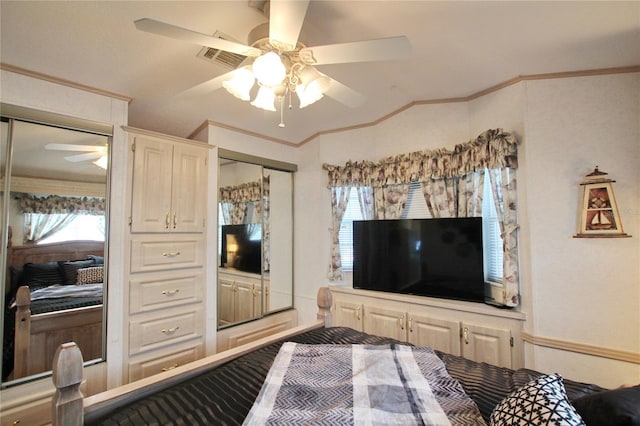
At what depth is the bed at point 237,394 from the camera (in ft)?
3.20

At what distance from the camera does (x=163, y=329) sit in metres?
2.52

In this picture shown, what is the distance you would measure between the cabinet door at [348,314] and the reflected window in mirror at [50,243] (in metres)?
2.10

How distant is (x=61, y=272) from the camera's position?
2.11m

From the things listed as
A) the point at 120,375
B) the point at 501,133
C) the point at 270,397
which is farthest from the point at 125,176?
the point at 501,133

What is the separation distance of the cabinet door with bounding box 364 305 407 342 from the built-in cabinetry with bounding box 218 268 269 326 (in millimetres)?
1205

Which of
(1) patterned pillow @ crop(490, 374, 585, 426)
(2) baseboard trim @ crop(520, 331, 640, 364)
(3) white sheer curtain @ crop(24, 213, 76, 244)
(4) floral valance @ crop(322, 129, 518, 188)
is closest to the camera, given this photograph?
(1) patterned pillow @ crop(490, 374, 585, 426)

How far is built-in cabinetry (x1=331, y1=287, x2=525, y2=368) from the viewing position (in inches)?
90.3

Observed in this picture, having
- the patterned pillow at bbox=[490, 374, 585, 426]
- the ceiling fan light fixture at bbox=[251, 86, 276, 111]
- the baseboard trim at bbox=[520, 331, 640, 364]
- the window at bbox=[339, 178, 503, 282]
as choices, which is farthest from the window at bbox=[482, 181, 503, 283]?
the ceiling fan light fixture at bbox=[251, 86, 276, 111]

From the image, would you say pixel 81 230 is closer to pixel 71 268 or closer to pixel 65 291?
pixel 71 268

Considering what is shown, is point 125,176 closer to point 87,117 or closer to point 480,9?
point 87,117

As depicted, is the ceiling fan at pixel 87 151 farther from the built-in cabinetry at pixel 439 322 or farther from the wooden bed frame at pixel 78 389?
the built-in cabinetry at pixel 439 322

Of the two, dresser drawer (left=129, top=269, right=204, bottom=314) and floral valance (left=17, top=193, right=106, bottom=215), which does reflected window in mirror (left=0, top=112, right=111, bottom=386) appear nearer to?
floral valance (left=17, top=193, right=106, bottom=215)

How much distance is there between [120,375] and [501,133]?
3.48 metres

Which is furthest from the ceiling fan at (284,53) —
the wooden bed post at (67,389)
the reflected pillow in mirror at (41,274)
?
the reflected pillow in mirror at (41,274)
